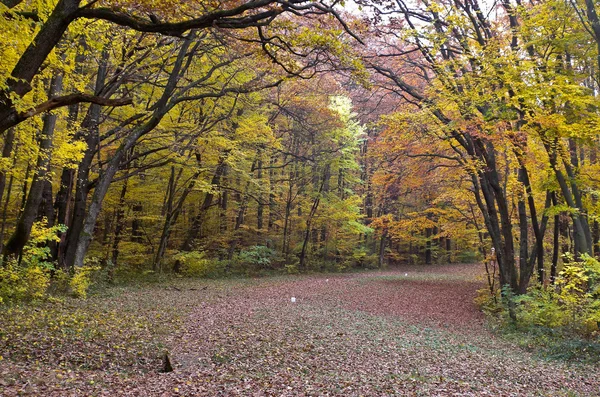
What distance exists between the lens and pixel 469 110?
10.9 meters

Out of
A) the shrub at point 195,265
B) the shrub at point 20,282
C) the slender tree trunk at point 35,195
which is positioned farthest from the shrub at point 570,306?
the shrub at point 195,265

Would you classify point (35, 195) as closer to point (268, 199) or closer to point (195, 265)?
point (195, 265)

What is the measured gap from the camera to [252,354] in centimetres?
680

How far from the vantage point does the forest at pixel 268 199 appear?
18.9 feet

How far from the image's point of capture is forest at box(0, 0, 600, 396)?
5754 mm

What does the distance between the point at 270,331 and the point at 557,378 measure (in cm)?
542

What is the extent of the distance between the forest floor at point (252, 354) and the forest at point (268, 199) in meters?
0.06

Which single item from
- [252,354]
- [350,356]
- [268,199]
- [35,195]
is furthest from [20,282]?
[268,199]

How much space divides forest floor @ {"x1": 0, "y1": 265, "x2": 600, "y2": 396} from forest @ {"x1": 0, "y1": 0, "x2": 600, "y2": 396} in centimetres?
6

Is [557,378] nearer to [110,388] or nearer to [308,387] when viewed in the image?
[308,387]

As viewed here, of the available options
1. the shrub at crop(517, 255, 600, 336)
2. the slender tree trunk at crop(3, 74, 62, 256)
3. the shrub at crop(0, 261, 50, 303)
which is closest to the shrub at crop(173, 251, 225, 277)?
the slender tree trunk at crop(3, 74, 62, 256)

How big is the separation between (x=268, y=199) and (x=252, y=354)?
56.7 feet

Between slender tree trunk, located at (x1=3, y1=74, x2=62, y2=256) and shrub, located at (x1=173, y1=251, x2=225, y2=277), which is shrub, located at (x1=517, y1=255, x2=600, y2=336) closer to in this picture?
slender tree trunk, located at (x1=3, y1=74, x2=62, y2=256)

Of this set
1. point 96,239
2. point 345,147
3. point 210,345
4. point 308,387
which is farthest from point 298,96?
point 308,387
